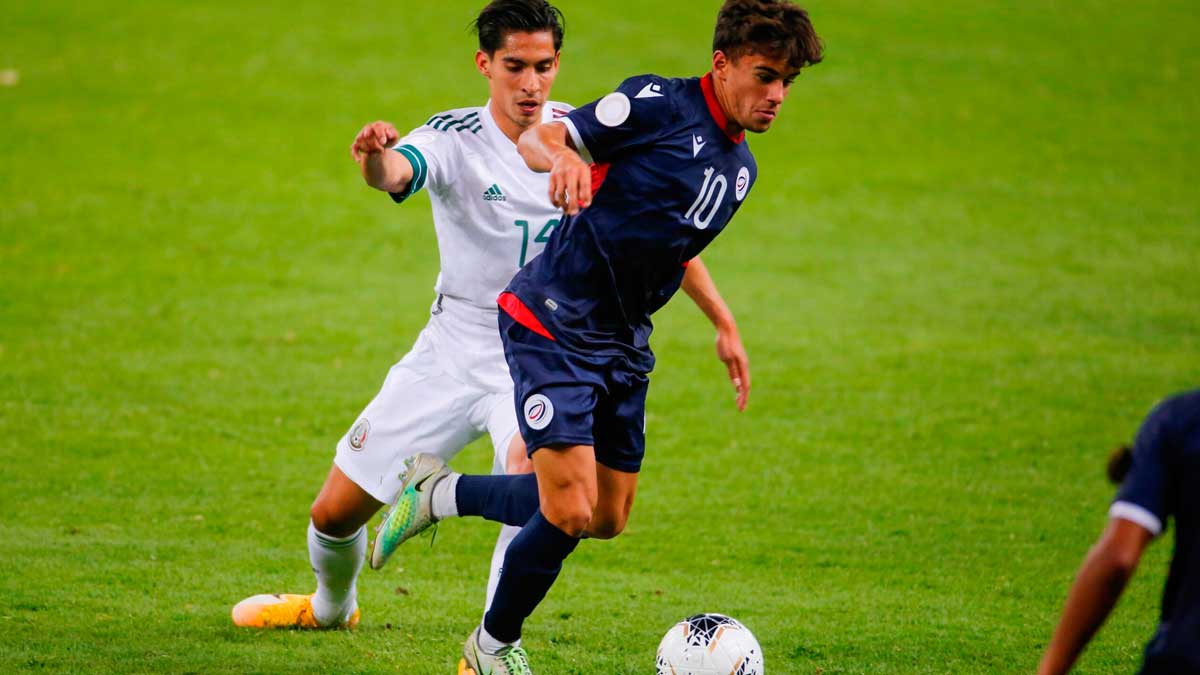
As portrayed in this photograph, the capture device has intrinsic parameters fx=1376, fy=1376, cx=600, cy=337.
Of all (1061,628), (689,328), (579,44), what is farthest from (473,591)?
(579,44)

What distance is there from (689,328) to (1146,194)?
839 centimetres

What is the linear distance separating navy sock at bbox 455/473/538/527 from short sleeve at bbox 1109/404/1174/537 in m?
2.63

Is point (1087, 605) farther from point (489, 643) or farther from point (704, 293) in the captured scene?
point (704, 293)

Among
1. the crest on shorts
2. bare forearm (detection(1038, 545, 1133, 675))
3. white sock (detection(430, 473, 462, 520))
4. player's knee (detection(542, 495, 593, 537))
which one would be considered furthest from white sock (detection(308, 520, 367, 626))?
bare forearm (detection(1038, 545, 1133, 675))

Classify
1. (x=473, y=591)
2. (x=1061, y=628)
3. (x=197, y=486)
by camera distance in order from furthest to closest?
(x=197, y=486) → (x=473, y=591) → (x=1061, y=628)

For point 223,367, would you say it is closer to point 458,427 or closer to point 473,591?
point 473,591

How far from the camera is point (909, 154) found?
63.8 ft

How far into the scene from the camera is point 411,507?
18.1 feet

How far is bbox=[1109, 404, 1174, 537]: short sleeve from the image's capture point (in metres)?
3.03

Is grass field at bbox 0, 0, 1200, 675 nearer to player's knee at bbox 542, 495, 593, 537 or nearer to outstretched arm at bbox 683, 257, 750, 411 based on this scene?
player's knee at bbox 542, 495, 593, 537

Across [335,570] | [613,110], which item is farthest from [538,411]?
[335,570]

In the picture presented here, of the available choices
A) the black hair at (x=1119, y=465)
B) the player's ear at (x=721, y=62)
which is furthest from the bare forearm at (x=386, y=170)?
the black hair at (x=1119, y=465)

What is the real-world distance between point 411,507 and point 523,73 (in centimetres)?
183

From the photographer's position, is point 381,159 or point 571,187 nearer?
point 571,187
